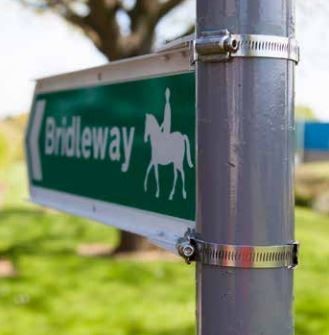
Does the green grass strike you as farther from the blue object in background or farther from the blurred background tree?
the blue object in background

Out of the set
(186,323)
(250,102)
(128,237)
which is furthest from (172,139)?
(128,237)

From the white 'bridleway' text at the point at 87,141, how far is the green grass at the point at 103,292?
10.2ft

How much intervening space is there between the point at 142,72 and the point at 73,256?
6.88 metres

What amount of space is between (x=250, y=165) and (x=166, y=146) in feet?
1.74

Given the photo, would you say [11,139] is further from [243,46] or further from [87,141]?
[243,46]

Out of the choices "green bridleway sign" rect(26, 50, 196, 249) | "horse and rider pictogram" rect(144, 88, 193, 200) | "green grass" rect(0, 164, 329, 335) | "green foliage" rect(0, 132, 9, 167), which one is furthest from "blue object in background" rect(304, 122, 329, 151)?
"horse and rider pictogram" rect(144, 88, 193, 200)

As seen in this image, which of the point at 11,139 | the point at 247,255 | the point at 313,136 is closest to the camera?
the point at 247,255

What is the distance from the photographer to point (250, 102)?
1.32m

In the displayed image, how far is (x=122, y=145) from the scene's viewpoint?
7.10ft

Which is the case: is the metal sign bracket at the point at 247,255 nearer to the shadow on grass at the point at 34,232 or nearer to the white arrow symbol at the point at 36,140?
the white arrow symbol at the point at 36,140

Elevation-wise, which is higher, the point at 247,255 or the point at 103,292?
the point at 247,255

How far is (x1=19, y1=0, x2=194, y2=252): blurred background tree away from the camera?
343 inches

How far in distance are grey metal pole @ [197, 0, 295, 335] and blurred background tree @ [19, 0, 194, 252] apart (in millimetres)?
7374

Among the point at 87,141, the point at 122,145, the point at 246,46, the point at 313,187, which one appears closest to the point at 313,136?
the point at 313,187
